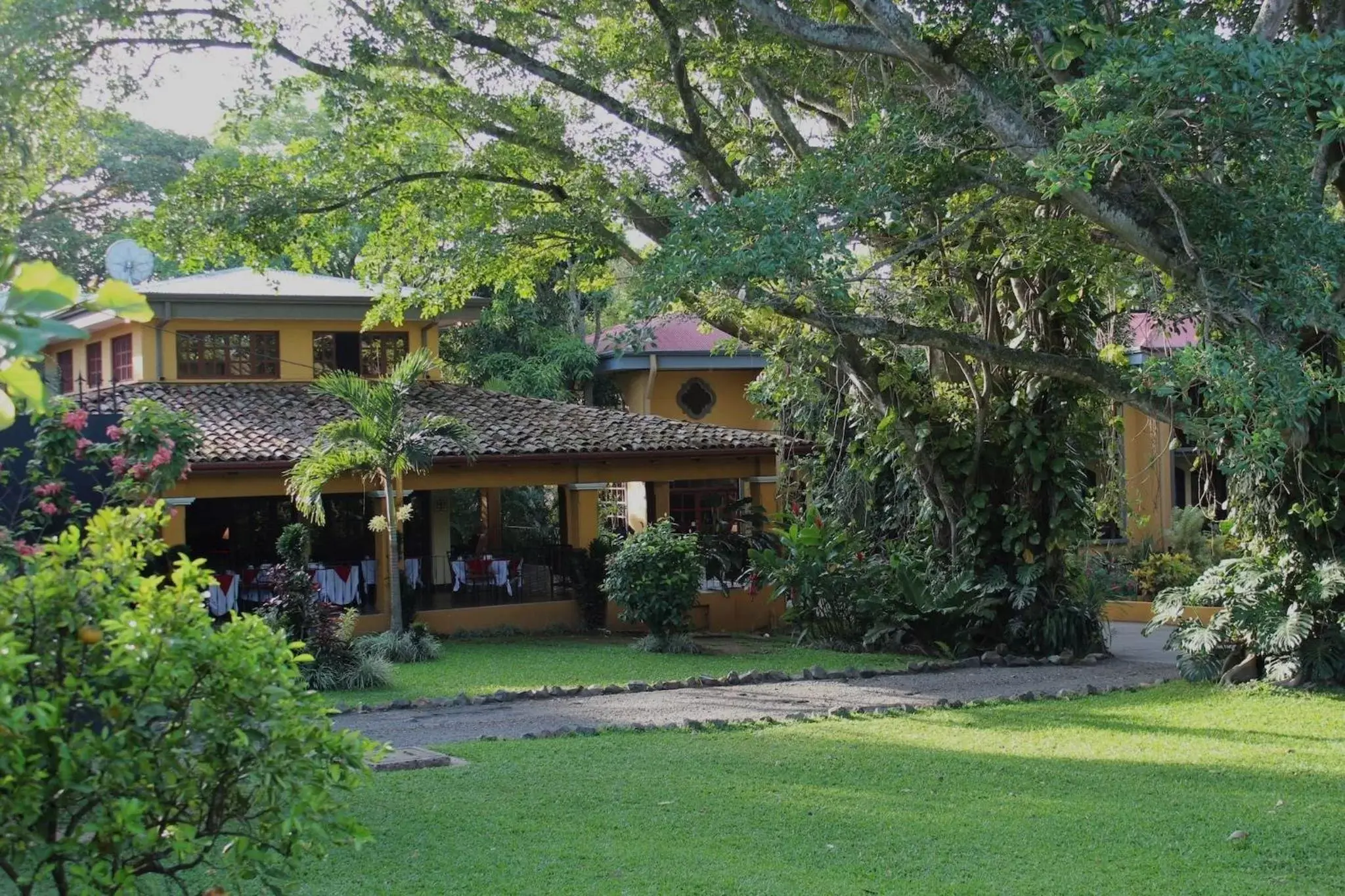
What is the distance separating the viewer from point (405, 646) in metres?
16.7

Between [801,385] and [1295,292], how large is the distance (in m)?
7.73

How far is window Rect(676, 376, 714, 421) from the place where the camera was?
2805 cm

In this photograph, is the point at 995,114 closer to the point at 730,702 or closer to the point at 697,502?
the point at 730,702

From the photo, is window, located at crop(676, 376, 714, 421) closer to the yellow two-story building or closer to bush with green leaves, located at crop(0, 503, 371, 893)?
the yellow two-story building

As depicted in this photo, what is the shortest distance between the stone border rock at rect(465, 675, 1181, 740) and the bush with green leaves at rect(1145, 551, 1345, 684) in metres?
0.66

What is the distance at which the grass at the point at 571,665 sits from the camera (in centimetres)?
1424

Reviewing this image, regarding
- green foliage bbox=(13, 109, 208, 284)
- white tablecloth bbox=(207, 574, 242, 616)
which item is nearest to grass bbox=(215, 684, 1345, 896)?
white tablecloth bbox=(207, 574, 242, 616)

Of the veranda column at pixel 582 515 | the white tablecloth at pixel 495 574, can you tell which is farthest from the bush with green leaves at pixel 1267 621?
the white tablecloth at pixel 495 574

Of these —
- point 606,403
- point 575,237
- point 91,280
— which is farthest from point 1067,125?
point 91,280

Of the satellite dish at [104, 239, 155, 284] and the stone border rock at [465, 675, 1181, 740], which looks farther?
the satellite dish at [104, 239, 155, 284]

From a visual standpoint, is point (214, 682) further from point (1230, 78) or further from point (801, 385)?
point (801, 385)

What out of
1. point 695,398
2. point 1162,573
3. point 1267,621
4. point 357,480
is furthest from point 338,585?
point 1267,621

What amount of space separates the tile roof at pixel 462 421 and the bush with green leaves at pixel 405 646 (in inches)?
110

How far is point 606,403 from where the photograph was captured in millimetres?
28656
